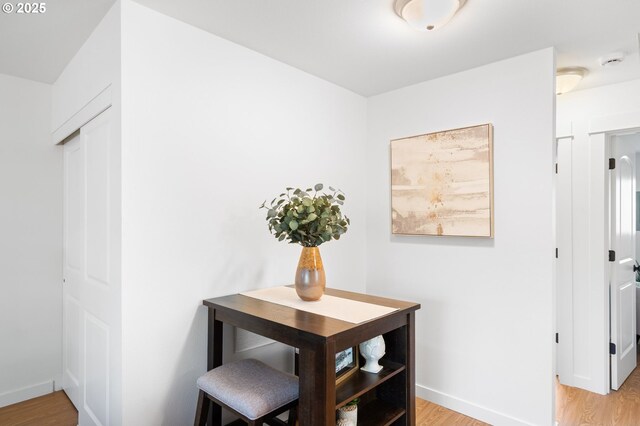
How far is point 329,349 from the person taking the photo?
1412mm

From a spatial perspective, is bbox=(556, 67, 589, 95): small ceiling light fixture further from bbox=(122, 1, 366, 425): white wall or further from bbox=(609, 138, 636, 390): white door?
bbox=(122, 1, 366, 425): white wall

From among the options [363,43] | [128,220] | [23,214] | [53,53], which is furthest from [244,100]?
[23,214]

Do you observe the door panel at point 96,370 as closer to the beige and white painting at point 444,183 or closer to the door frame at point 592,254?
the beige and white painting at point 444,183

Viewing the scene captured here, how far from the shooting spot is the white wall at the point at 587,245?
110 inches

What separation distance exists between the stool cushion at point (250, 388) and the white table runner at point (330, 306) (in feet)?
1.11

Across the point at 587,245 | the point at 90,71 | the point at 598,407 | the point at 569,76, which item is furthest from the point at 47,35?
the point at 598,407

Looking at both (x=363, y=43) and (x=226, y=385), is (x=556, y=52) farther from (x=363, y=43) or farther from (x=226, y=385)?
(x=226, y=385)

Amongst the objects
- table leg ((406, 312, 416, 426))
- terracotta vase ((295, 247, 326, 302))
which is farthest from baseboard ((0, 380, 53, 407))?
table leg ((406, 312, 416, 426))

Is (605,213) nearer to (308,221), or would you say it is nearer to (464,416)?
(464,416)

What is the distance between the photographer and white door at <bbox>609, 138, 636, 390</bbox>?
290cm

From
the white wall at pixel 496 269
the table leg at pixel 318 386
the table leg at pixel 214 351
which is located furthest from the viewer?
the white wall at pixel 496 269

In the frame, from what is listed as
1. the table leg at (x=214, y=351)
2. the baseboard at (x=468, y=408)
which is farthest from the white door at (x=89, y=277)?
the baseboard at (x=468, y=408)

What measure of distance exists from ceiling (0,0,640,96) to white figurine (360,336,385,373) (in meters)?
1.66

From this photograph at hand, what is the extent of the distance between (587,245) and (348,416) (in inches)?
94.5
